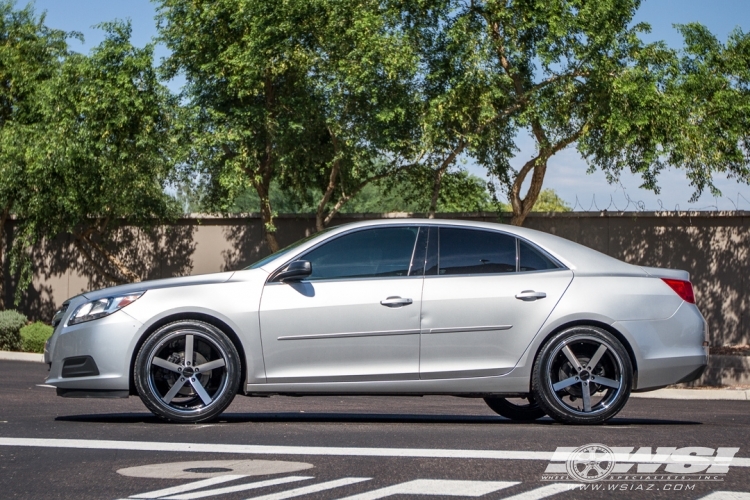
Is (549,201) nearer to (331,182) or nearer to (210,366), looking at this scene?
(331,182)

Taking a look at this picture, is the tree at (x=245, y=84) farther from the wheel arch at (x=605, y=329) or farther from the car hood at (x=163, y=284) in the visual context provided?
the wheel arch at (x=605, y=329)

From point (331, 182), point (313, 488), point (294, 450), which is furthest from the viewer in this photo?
point (331, 182)

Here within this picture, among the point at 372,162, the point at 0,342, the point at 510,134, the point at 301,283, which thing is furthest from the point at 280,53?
the point at 301,283

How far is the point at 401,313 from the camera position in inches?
308

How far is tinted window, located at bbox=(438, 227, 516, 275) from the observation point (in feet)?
26.6

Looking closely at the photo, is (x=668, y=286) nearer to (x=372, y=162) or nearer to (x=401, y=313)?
(x=401, y=313)

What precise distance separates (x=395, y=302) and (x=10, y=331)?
1474cm

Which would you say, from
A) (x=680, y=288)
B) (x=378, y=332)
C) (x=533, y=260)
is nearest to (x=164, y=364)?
(x=378, y=332)

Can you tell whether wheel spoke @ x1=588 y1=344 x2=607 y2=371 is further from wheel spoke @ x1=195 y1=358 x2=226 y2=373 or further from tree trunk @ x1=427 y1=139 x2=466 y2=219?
tree trunk @ x1=427 y1=139 x2=466 y2=219

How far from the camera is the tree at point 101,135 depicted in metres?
18.7

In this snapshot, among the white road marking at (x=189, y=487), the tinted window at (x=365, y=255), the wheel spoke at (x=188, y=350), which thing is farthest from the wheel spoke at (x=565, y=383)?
the white road marking at (x=189, y=487)

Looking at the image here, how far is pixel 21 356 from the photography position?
19109 millimetres

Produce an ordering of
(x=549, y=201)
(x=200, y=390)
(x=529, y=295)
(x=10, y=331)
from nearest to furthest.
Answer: (x=200, y=390) → (x=529, y=295) → (x=10, y=331) → (x=549, y=201)

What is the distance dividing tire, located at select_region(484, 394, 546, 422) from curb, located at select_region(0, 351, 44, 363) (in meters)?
12.0
